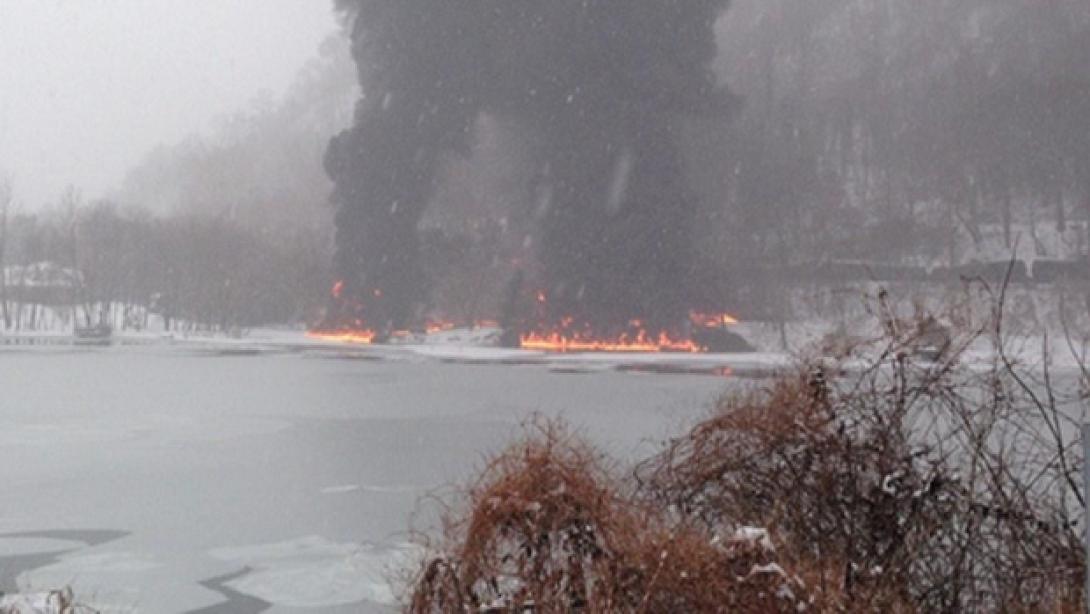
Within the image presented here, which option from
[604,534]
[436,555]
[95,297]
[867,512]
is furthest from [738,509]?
[95,297]

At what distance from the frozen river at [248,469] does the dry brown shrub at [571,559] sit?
2249 mm

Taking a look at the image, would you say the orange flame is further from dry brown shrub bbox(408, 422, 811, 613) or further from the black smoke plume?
dry brown shrub bbox(408, 422, 811, 613)

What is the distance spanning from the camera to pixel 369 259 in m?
57.4

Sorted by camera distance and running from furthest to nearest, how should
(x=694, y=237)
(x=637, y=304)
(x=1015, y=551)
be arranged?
(x=694, y=237)
(x=637, y=304)
(x=1015, y=551)

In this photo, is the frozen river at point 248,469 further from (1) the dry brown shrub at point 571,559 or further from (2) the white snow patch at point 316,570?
(1) the dry brown shrub at point 571,559

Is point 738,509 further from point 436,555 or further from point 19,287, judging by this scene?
point 19,287

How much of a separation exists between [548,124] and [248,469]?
4773 centimetres

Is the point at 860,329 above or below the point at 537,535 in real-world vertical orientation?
above

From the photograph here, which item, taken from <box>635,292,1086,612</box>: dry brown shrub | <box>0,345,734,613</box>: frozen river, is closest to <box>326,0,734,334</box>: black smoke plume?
<box>0,345,734,613</box>: frozen river

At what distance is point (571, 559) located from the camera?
4312 mm

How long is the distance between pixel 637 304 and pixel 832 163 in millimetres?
46077

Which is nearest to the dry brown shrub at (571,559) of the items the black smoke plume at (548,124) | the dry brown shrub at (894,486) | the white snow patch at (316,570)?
the dry brown shrub at (894,486)

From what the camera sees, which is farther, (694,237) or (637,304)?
(694,237)

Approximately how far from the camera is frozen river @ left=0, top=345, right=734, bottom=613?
287 inches
